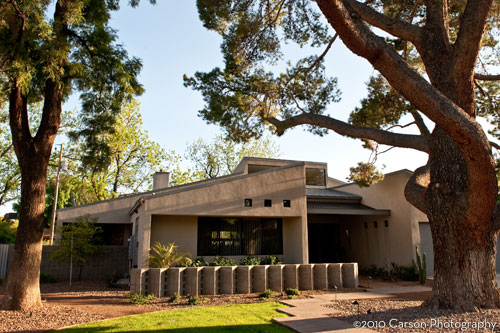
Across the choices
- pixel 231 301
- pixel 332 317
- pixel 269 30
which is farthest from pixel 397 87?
pixel 231 301

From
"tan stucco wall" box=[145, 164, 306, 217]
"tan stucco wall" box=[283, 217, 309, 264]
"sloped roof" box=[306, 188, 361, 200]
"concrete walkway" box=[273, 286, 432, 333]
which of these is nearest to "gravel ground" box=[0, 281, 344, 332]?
"concrete walkway" box=[273, 286, 432, 333]

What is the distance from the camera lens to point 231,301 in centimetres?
1058

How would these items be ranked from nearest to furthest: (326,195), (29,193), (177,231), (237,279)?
(29,193) → (237,279) → (177,231) → (326,195)

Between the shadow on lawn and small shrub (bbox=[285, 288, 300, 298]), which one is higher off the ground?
the shadow on lawn

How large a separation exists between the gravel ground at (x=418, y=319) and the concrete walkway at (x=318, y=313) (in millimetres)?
327

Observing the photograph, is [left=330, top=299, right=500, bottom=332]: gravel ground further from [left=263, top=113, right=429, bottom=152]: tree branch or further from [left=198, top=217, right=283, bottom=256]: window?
[left=198, top=217, right=283, bottom=256]: window

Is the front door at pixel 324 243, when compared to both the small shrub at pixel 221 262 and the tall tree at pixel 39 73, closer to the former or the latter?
the small shrub at pixel 221 262

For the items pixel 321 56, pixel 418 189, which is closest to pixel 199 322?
pixel 418 189

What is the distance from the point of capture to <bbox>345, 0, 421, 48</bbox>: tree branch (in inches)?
350

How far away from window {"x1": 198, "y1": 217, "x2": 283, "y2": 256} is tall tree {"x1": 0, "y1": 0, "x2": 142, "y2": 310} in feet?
21.4

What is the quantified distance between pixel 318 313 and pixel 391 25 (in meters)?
7.14

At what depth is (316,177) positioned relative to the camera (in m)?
21.8

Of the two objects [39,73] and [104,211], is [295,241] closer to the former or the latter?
[104,211]

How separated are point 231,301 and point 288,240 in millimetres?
5768
